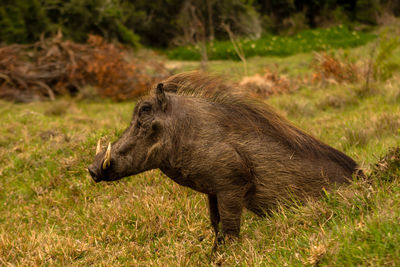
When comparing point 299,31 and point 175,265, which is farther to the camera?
point 299,31

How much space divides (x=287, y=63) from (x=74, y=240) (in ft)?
34.5

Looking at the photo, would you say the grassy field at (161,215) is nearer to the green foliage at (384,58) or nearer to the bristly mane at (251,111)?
the bristly mane at (251,111)

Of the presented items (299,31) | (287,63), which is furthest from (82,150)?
(299,31)

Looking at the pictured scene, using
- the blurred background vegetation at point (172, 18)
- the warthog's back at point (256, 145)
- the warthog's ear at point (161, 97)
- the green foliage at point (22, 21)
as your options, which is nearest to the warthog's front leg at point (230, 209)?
the warthog's back at point (256, 145)

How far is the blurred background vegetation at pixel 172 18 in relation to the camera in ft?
38.0

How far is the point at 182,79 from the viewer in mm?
2736

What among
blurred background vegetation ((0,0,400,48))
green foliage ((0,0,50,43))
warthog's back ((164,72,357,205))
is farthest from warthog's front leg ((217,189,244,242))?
green foliage ((0,0,50,43))

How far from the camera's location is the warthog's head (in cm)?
245

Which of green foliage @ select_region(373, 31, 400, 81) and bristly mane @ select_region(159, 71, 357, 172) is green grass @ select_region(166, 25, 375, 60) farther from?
bristly mane @ select_region(159, 71, 357, 172)

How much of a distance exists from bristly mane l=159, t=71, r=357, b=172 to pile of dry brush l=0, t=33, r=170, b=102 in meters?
6.68

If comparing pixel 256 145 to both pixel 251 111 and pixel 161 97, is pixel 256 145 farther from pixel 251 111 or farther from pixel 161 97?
pixel 161 97

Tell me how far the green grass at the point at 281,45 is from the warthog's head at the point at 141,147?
1068 centimetres

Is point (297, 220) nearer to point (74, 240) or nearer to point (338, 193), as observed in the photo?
point (338, 193)

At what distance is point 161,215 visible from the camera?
10.4 feet
